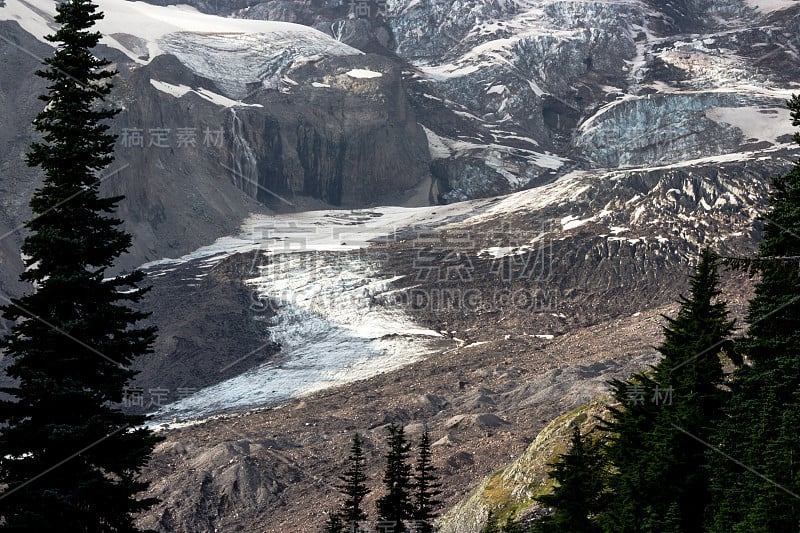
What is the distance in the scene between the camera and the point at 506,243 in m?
158

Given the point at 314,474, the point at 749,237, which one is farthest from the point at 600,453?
the point at 749,237

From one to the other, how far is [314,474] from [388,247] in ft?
262

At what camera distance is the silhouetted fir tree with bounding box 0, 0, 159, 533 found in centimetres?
1828

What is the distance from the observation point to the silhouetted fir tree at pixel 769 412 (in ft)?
67.4

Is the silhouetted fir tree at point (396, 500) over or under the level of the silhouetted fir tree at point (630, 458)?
under

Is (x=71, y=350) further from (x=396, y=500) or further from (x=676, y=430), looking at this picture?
(x=396, y=500)

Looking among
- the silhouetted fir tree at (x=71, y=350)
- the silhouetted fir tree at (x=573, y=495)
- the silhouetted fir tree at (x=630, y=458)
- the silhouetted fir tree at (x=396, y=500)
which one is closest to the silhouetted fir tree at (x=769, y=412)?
the silhouetted fir tree at (x=630, y=458)

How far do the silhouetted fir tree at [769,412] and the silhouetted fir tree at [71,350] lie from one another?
12.1 m

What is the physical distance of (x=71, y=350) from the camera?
61.4 feet

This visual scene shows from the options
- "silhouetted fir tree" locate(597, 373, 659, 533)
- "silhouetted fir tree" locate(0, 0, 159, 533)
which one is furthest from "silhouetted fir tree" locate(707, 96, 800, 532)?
"silhouetted fir tree" locate(0, 0, 159, 533)

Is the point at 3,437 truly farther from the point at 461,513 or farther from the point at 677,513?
the point at 461,513

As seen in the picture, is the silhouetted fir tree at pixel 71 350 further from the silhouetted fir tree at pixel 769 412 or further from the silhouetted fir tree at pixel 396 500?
the silhouetted fir tree at pixel 396 500

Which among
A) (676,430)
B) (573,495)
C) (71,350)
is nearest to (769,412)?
(676,430)

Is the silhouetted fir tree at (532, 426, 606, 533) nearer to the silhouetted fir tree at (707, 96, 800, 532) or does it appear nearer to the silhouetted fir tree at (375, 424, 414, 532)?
the silhouetted fir tree at (707, 96, 800, 532)
